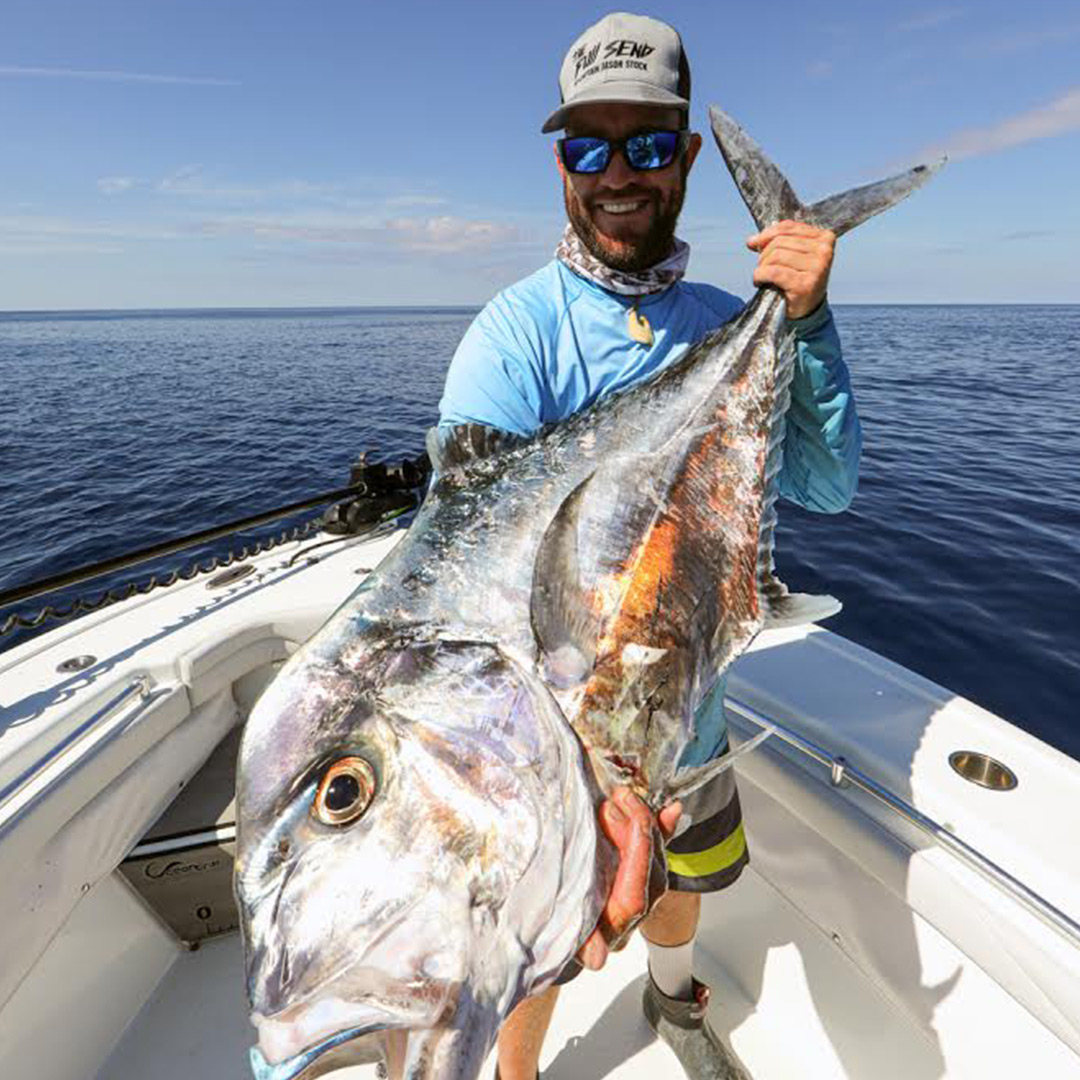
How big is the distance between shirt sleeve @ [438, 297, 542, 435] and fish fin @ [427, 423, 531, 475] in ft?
0.29

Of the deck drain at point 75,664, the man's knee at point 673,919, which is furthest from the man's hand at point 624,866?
the deck drain at point 75,664

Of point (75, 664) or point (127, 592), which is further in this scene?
point (127, 592)

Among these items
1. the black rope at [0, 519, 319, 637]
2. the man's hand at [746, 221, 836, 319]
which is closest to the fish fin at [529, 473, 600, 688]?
the man's hand at [746, 221, 836, 319]

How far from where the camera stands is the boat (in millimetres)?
1896

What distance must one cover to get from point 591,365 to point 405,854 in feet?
4.70

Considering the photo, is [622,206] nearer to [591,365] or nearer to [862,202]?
[591,365]

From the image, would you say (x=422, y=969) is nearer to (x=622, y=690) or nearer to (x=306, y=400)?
(x=622, y=690)

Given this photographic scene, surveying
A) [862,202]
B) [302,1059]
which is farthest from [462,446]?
[862,202]

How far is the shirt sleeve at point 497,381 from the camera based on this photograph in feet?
5.93

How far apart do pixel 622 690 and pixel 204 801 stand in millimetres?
2501

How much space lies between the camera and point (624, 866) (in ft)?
4.02

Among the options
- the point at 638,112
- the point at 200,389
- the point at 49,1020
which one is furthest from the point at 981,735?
the point at 200,389

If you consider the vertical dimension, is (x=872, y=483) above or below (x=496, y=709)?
below

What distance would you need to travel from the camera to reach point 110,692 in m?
2.54
